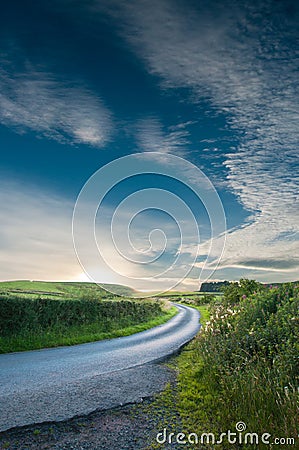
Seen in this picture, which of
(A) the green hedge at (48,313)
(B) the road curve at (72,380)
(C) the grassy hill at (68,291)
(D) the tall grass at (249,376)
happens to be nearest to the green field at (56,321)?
(A) the green hedge at (48,313)

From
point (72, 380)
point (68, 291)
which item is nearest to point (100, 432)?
point (72, 380)

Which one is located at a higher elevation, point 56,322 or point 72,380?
point 56,322

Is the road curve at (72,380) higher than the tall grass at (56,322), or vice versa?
the tall grass at (56,322)

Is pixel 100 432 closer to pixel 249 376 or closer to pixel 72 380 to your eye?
pixel 249 376

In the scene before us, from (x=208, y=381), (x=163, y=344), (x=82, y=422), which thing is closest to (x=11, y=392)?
(x=82, y=422)

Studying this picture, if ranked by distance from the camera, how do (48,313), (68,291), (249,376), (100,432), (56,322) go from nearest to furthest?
(100,432) < (249,376) < (48,313) < (56,322) < (68,291)

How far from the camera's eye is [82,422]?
6836 millimetres

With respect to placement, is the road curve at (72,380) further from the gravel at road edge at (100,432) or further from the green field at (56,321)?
the green field at (56,321)

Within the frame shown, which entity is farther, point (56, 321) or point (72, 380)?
point (56, 321)

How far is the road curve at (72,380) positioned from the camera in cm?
736

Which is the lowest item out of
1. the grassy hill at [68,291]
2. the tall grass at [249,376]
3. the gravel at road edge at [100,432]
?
the gravel at road edge at [100,432]

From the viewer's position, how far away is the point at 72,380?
973 cm

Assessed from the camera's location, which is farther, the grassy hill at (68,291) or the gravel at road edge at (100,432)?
the grassy hill at (68,291)

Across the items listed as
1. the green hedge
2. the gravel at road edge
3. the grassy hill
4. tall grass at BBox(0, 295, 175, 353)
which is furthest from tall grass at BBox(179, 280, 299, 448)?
the grassy hill
